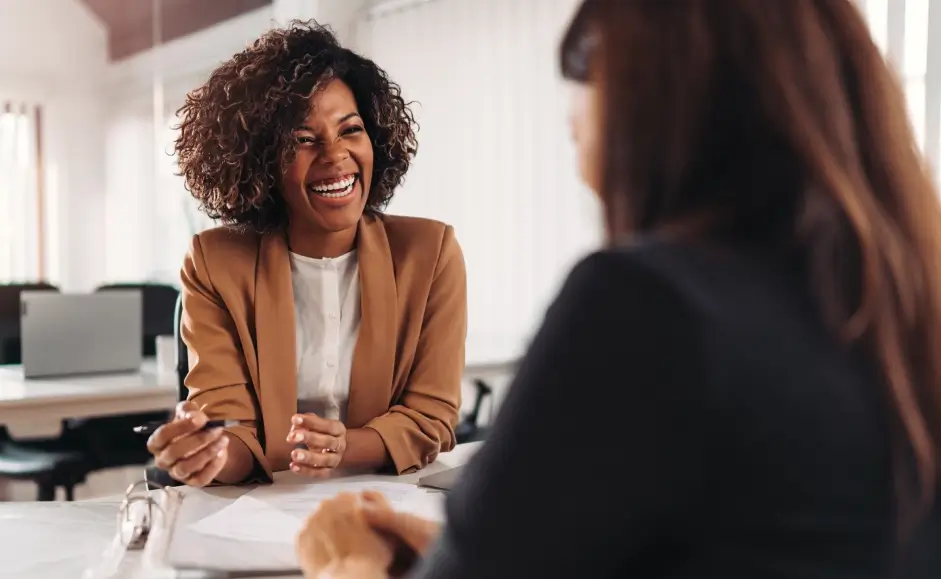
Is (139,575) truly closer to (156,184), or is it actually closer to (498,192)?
(498,192)

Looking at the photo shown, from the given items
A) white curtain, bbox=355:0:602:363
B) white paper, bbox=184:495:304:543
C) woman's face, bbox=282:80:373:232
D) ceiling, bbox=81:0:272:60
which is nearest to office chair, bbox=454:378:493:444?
white curtain, bbox=355:0:602:363

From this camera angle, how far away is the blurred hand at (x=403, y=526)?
75 centimetres

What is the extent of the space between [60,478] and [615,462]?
2679 mm

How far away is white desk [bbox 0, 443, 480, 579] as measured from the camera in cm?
95

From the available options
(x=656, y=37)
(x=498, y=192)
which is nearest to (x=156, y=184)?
(x=498, y=192)

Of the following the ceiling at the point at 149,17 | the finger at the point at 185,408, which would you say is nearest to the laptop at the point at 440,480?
the finger at the point at 185,408

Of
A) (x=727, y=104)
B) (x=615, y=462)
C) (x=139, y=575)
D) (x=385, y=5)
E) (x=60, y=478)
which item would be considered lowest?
(x=60, y=478)

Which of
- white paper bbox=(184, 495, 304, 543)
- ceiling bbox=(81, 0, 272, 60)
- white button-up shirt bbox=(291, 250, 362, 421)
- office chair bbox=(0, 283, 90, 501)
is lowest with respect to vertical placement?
office chair bbox=(0, 283, 90, 501)

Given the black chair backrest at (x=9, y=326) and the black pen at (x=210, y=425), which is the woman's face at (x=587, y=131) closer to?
the black pen at (x=210, y=425)

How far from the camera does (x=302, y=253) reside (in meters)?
1.58

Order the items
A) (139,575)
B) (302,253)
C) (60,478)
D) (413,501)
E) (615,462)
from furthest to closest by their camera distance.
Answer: (60,478)
(302,253)
(413,501)
(139,575)
(615,462)

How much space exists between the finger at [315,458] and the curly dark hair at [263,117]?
471 mm

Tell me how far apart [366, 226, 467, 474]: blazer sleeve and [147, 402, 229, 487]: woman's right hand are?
262 millimetres

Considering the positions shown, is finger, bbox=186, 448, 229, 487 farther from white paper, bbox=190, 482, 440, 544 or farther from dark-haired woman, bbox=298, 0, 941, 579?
dark-haired woman, bbox=298, 0, 941, 579
